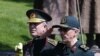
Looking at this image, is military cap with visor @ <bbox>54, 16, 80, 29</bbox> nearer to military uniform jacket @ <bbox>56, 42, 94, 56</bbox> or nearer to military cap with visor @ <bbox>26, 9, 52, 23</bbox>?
military uniform jacket @ <bbox>56, 42, 94, 56</bbox>

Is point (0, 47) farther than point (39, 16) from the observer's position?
Yes

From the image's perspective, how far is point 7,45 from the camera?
33.7 ft

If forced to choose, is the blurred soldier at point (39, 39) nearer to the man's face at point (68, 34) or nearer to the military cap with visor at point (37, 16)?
the military cap with visor at point (37, 16)

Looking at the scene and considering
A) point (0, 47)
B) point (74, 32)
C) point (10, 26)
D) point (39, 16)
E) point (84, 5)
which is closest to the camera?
point (74, 32)

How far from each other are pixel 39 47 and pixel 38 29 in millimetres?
171

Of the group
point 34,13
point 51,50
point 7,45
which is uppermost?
point 34,13

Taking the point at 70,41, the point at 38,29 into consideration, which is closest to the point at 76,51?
the point at 70,41

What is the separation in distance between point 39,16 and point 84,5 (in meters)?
4.22

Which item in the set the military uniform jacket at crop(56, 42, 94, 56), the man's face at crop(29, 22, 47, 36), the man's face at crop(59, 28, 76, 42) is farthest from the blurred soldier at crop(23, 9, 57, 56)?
the man's face at crop(59, 28, 76, 42)

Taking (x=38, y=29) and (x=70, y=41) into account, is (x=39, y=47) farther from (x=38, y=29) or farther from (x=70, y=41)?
(x=70, y=41)

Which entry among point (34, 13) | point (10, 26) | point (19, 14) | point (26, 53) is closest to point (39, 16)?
point (34, 13)

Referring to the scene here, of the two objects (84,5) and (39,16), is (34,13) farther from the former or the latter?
(84,5)

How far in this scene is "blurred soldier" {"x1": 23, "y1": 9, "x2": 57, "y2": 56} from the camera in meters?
3.98

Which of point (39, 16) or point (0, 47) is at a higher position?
point (39, 16)
